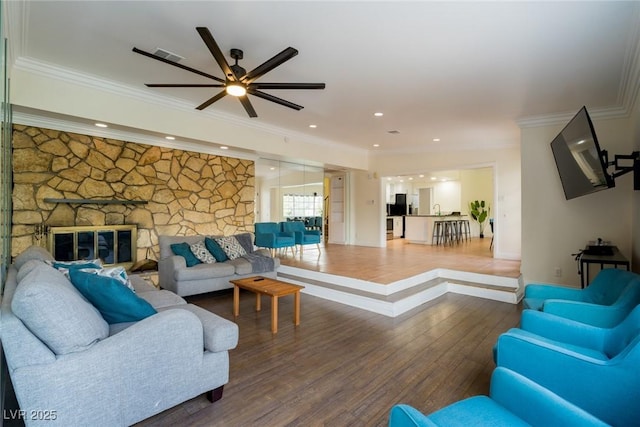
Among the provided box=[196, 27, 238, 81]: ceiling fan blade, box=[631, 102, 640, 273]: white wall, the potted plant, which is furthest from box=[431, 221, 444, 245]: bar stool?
box=[196, 27, 238, 81]: ceiling fan blade

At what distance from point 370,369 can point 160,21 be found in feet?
11.6

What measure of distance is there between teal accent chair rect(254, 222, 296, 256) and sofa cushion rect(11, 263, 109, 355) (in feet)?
14.2

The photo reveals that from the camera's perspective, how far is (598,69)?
338cm

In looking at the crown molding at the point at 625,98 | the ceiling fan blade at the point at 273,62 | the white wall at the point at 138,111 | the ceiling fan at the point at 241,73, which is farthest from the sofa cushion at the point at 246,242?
the crown molding at the point at 625,98

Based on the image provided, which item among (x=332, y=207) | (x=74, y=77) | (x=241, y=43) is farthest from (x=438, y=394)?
(x=332, y=207)

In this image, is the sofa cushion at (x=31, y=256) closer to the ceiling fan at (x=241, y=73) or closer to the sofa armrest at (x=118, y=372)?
the sofa armrest at (x=118, y=372)

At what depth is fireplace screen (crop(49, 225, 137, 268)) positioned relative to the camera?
4.46 m

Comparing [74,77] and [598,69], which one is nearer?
[598,69]

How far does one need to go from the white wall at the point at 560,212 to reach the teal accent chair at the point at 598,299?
7.90ft

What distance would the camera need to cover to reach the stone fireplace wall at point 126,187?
13.9ft

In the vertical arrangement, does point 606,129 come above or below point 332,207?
above

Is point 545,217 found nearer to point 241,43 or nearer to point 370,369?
point 370,369

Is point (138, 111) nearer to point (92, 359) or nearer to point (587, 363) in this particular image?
point (92, 359)

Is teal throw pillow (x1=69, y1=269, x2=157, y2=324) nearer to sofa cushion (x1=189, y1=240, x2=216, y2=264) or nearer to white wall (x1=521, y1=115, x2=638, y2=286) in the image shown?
sofa cushion (x1=189, y1=240, x2=216, y2=264)
